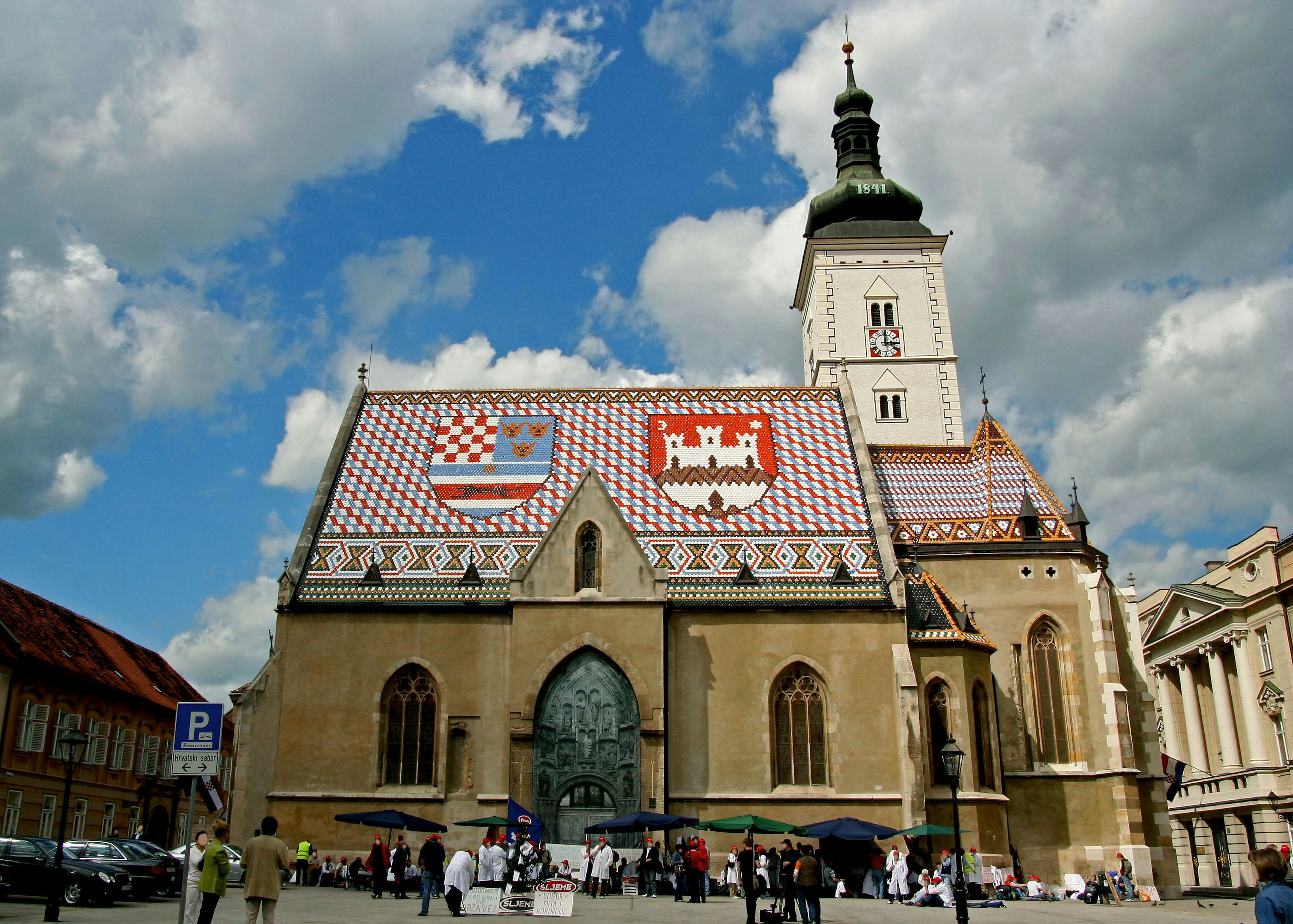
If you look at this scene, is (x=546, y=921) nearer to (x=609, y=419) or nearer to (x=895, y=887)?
(x=895, y=887)

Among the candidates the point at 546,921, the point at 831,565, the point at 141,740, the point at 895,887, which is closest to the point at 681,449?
the point at 831,565

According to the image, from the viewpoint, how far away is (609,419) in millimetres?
38750

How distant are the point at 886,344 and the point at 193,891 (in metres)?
43.1

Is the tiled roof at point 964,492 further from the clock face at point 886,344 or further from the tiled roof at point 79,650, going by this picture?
the tiled roof at point 79,650

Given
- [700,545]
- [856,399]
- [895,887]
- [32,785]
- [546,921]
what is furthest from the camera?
[856,399]

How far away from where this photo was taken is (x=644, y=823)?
27.3 m

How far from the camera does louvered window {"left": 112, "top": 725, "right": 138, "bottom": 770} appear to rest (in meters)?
43.8

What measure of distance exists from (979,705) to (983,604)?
4.51 meters

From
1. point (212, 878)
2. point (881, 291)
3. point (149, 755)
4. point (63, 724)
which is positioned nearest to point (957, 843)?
point (212, 878)

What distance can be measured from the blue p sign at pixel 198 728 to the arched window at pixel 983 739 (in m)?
24.3

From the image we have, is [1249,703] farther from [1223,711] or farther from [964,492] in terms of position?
[964,492]

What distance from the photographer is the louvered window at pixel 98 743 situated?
4156cm

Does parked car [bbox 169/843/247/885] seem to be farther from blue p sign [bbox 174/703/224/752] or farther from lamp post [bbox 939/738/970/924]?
lamp post [bbox 939/738/970/924]

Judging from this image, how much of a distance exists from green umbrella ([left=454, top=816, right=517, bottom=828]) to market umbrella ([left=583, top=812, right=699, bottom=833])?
211 centimetres
